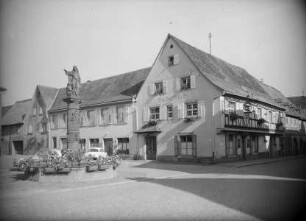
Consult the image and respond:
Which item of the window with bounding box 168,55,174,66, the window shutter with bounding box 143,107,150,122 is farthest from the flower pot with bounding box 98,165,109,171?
the window with bounding box 168,55,174,66

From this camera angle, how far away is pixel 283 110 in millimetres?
36188

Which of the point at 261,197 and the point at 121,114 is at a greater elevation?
the point at 121,114

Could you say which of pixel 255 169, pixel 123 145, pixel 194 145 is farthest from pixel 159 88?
pixel 255 169

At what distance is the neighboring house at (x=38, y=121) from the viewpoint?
131 ft

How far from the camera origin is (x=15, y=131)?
43.9m

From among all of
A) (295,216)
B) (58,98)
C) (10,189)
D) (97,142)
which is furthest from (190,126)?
(58,98)

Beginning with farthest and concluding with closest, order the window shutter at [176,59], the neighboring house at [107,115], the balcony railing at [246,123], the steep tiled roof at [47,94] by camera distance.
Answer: the steep tiled roof at [47,94]
the neighboring house at [107,115]
the window shutter at [176,59]
the balcony railing at [246,123]

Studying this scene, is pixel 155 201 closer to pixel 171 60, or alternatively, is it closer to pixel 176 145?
pixel 176 145

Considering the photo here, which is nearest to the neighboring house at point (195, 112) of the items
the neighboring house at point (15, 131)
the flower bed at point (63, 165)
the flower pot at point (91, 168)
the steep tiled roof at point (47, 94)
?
the flower bed at point (63, 165)

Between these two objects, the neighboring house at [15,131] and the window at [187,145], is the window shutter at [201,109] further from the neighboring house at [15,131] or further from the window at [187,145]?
the neighboring house at [15,131]

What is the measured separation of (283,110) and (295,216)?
1256 inches

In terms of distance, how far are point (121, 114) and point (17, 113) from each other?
23649 mm

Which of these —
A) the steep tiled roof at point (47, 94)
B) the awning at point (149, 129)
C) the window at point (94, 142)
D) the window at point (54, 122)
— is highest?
the steep tiled roof at point (47, 94)

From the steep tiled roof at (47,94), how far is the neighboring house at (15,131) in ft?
14.8
